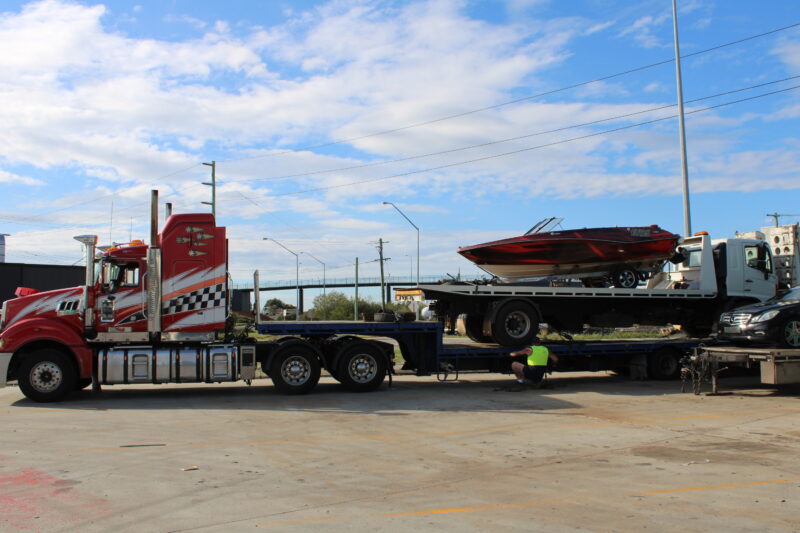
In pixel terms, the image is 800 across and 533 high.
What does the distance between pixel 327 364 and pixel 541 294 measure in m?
4.89

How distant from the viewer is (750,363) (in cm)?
1292

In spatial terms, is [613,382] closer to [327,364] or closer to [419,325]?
[419,325]

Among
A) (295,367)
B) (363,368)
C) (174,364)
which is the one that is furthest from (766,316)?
(174,364)

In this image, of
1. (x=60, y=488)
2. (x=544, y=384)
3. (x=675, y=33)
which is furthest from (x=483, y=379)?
(x=675, y=33)

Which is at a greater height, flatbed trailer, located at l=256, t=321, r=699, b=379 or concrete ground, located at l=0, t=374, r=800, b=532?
flatbed trailer, located at l=256, t=321, r=699, b=379

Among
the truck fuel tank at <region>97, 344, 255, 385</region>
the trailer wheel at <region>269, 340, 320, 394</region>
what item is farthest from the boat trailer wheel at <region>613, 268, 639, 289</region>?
the truck fuel tank at <region>97, 344, 255, 385</region>

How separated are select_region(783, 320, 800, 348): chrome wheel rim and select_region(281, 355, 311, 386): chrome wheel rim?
963cm

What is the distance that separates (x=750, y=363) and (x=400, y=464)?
8790 millimetres

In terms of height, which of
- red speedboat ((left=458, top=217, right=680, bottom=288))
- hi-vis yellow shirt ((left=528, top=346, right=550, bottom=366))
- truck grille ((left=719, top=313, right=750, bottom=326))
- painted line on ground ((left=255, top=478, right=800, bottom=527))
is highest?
red speedboat ((left=458, top=217, right=680, bottom=288))

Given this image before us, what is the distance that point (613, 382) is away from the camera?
15.9 m

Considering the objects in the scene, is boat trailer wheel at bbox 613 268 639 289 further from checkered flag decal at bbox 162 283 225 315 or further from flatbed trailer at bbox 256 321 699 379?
checkered flag decal at bbox 162 283 225 315

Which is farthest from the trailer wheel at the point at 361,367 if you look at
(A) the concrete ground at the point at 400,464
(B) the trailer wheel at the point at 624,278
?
(B) the trailer wheel at the point at 624,278

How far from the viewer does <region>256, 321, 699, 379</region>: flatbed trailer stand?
1322cm

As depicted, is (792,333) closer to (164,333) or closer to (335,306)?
(164,333)
